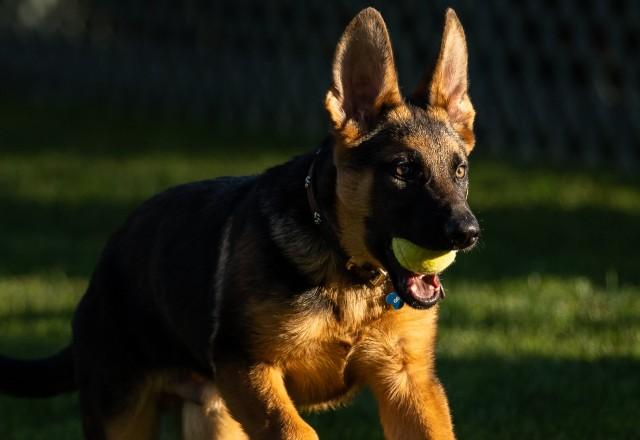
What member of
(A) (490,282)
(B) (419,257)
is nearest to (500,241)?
(A) (490,282)

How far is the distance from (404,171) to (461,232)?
1.28ft

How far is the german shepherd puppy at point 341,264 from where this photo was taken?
4516 millimetres

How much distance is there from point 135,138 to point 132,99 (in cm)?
323

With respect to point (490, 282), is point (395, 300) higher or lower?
higher

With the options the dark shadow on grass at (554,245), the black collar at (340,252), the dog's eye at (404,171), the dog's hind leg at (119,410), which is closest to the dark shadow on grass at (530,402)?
the dog's hind leg at (119,410)

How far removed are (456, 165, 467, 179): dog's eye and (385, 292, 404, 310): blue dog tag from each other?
1.51ft

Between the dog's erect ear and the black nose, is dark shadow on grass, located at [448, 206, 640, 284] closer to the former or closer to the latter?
the dog's erect ear

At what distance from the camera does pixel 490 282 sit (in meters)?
8.21

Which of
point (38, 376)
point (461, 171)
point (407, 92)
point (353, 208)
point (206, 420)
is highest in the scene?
point (461, 171)

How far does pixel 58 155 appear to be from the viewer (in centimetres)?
1421

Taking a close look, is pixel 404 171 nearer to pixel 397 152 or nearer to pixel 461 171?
pixel 397 152

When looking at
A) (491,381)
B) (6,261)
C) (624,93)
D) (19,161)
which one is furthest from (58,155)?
(491,381)

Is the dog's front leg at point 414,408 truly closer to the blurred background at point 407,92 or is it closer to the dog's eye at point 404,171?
the dog's eye at point 404,171

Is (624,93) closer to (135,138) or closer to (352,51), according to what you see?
(135,138)
